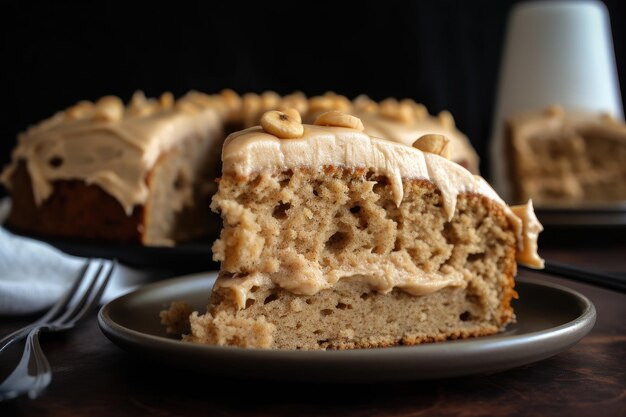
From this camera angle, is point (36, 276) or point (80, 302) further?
point (36, 276)

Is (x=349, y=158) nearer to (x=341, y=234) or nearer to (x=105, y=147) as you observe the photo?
(x=341, y=234)

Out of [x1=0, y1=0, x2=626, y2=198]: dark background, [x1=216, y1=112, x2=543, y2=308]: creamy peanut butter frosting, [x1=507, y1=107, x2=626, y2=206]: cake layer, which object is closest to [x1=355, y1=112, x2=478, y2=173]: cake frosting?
[x1=507, y1=107, x2=626, y2=206]: cake layer

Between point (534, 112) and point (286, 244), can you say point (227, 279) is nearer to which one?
point (286, 244)

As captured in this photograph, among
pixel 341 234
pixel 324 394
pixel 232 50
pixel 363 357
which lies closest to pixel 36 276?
pixel 341 234

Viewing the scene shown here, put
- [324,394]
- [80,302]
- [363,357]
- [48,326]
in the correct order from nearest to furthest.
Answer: [363,357] → [324,394] → [48,326] → [80,302]

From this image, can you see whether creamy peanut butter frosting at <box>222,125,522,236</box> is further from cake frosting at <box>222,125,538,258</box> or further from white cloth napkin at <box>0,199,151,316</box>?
white cloth napkin at <box>0,199,151,316</box>

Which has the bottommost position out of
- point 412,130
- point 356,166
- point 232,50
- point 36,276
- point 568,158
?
point 568,158

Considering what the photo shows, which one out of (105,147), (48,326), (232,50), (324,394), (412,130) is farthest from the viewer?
(232,50)
